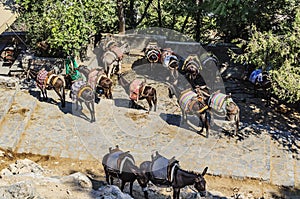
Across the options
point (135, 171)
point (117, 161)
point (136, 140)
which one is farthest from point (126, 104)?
point (135, 171)

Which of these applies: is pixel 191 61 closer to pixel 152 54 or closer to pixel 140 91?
pixel 152 54

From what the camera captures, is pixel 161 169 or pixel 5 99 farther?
pixel 5 99

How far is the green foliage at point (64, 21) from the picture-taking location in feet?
54.7

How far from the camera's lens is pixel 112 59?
18.0m

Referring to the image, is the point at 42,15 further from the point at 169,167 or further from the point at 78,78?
the point at 169,167

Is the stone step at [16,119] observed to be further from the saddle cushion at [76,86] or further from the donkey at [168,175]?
the donkey at [168,175]

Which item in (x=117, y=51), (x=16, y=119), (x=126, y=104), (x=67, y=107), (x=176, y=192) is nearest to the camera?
(x=176, y=192)

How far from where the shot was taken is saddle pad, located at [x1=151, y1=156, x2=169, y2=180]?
11055mm

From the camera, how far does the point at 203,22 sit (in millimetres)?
20891

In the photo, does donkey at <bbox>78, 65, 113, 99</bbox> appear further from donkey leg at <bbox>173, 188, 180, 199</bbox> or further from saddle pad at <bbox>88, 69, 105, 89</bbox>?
donkey leg at <bbox>173, 188, 180, 199</bbox>

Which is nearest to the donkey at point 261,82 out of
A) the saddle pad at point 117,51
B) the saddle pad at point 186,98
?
the saddle pad at point 186,98

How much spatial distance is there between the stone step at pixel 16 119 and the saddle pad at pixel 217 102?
5.92m

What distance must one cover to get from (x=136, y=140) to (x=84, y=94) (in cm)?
217

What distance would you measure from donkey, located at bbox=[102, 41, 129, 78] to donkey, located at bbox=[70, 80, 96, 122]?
3185 millimetres
